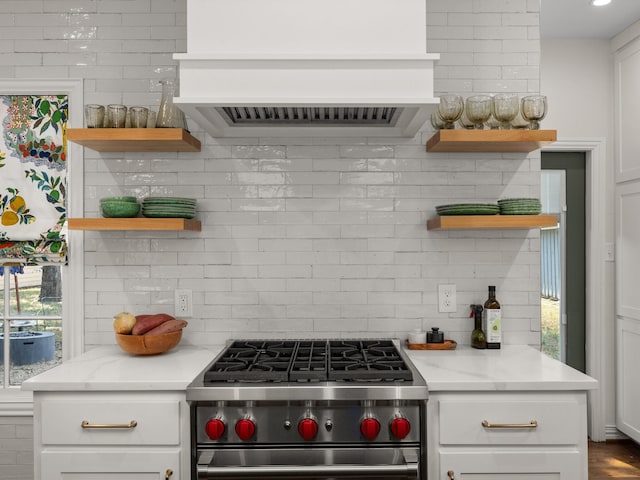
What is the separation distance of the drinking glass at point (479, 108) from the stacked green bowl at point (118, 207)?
154 cm

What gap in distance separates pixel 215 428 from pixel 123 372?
0.46 meters

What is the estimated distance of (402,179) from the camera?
2.60 m

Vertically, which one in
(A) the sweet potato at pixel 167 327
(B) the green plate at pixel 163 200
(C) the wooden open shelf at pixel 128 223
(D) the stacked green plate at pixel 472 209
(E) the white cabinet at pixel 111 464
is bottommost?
(E) the white cabinet at pixel 111 464

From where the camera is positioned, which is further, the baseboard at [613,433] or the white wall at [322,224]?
the baseboard at [613,433]

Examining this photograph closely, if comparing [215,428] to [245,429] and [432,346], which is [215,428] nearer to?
[245,429]

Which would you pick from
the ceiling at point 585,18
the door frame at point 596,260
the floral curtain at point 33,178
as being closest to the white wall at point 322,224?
the floral curtain at point 33,178

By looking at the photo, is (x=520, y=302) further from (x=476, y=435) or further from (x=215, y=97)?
(x=215, y=97)

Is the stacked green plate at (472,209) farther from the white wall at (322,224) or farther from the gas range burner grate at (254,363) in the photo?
the gas range burner grate at (254,363)

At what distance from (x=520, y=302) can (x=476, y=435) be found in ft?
2.89

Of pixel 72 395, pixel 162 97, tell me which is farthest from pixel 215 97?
pixel 72 395

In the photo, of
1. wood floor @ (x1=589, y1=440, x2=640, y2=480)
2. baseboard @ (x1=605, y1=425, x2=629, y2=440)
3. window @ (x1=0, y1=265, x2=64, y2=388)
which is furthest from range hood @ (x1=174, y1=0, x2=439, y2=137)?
baseboard @ (x1=605, y1=425, x2=629, y2=440)

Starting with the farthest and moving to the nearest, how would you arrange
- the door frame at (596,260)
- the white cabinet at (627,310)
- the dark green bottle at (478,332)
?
the door frame at (596,260) < the white cabinet at (627,310) < the dark green bottle at (478,332)

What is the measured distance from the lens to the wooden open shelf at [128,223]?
233 cm

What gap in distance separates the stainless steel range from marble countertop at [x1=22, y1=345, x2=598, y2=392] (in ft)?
0.40
